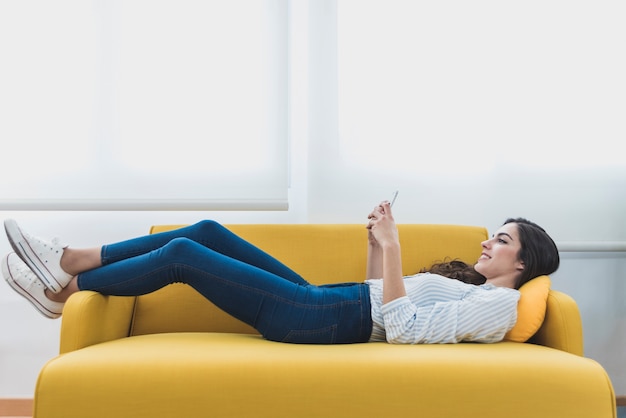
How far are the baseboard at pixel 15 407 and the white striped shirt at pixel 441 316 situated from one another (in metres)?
1.69

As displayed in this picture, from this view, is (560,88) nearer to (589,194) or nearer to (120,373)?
(589,194)

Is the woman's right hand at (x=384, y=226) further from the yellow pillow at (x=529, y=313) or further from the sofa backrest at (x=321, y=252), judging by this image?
the yellow pillow at (x=529, y=313)

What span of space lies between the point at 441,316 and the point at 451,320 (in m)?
0.03

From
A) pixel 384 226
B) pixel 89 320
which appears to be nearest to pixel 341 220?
pixel 384 226

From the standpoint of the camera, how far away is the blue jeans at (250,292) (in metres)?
2.02

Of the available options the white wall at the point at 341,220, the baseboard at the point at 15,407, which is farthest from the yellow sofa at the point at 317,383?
the baseboard at the point at 15,407

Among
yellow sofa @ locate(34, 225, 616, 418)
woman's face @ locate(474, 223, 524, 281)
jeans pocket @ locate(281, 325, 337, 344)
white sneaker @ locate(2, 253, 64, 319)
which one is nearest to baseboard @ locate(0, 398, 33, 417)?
white sneaker @ locate(2, 253, 64, 319)

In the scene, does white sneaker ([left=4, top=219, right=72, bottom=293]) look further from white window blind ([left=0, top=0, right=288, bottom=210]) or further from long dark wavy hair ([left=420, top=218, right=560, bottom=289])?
long dark wavy hair ([left=420, top=218, right=560, bottom=289])

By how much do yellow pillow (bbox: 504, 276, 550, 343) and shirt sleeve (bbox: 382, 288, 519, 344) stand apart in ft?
0.14

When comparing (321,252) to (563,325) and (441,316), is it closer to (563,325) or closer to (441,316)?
(441,316)

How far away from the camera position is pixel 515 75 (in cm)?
306

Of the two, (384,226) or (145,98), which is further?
(145,98)

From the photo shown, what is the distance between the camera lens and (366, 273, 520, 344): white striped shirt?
A: 6.57 ft

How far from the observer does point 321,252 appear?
2531 millimetres
